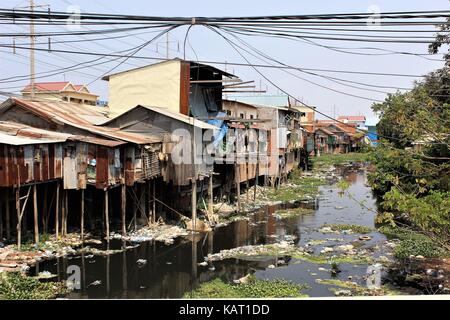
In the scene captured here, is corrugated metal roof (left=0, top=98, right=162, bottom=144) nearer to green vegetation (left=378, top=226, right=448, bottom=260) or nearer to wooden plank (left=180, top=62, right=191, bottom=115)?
wooden plank (left=180, top=62, right=191, bottom=115)

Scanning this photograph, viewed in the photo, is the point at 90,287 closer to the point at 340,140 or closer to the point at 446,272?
the point at 446,272

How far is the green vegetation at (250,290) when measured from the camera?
11.6m

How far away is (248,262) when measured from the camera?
15516mm

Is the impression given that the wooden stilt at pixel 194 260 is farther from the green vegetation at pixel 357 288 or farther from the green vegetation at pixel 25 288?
the green vegetation at pixel 25 288

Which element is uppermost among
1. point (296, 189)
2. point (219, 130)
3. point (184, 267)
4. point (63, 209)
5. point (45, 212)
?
point (219, 130)

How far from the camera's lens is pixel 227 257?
1611cm

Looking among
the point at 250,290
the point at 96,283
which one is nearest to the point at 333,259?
the point at 250,290

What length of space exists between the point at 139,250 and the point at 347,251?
795 cm

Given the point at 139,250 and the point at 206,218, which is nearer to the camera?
the point at 139,250

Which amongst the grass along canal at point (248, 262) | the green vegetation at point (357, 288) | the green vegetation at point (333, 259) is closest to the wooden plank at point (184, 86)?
the grass along canal at point (248, 262)

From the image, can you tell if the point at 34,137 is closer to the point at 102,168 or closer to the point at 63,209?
the point at 102,168

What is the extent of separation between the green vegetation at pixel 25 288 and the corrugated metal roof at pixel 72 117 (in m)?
6.84

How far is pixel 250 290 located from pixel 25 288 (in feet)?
19.5
